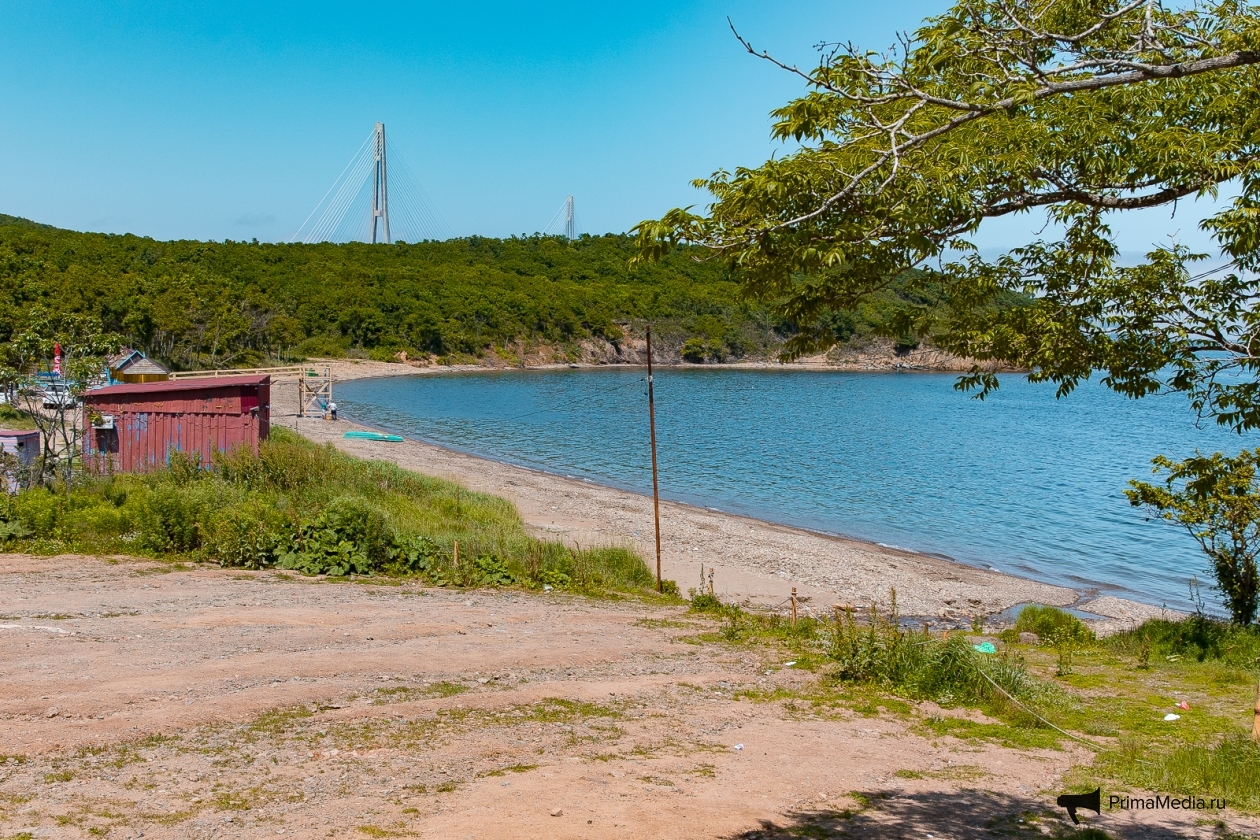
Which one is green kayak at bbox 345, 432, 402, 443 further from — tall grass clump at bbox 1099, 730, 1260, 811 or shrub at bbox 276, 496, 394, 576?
tall grass clump at bbox 1099, 730, 1260, 811

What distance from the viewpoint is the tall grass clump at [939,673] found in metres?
9.64

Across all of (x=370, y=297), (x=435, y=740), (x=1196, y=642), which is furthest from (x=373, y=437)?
(x=370, y=297)

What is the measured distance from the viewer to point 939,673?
32.9 feet

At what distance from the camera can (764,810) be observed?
6.41 meters

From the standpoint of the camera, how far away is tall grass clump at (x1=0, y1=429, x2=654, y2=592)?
15.0 metres

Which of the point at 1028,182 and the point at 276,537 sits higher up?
the point at 1028,182

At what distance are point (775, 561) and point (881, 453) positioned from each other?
26460 millimetres

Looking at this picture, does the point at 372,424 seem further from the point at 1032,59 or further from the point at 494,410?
the point at 1032,59

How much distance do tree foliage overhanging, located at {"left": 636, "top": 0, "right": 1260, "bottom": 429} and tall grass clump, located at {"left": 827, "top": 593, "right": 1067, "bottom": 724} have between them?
3851mm

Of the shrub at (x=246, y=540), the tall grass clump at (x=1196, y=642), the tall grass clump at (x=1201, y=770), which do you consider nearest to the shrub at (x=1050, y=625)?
the tall grass clump at (x=1196, y=642)

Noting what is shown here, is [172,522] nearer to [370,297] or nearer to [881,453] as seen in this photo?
[881,453]

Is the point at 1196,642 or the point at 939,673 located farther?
the point at 1196,642

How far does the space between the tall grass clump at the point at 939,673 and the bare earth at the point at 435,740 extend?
2.56ft

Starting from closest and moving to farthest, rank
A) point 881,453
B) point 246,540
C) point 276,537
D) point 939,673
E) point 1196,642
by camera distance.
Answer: point 939,673, point 1196,642, point 246,540, point 276,537, point 881,453
